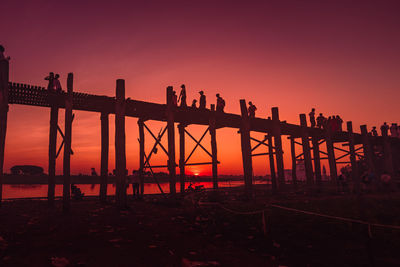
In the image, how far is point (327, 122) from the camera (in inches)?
739

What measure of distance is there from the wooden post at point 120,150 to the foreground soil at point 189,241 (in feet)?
4.02

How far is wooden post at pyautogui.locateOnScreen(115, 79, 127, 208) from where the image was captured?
9.80 metres

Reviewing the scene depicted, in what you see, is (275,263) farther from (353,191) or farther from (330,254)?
(353,191)

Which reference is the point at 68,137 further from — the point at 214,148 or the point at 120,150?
the point at 214,148

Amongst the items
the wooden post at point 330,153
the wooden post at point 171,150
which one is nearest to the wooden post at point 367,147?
the wooden post at point 330,153

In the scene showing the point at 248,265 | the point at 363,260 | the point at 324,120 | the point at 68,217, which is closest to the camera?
the point at 248,265

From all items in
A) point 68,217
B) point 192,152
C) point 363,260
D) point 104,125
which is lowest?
point 363,260

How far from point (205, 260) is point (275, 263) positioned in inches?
49.4

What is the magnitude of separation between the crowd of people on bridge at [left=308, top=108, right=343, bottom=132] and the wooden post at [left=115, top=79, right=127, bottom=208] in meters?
14.8

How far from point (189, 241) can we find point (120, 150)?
5.47 meters

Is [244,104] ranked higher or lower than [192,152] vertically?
higher

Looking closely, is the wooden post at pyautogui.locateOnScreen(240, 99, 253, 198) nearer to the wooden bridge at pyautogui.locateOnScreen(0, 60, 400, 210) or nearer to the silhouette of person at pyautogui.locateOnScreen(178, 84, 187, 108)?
the wooden bridge at pyautogui.locateOnScreen(0, 60, 400, 210)

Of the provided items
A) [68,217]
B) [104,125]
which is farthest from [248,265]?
[104,125]

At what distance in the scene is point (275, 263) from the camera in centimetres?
464
